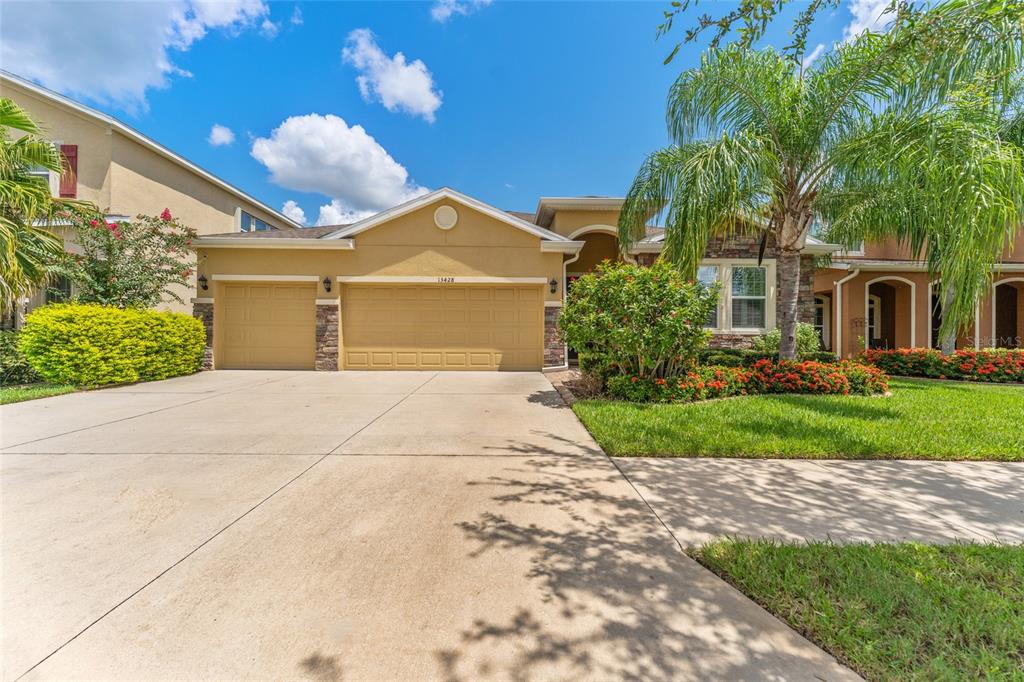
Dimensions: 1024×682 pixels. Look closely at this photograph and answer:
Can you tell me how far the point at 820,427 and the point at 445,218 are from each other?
30.6ft

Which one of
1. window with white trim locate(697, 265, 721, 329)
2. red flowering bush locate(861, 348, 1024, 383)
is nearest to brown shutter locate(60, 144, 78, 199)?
window with white trim locate(697, 265, 721, 329)

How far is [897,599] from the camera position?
2.04m

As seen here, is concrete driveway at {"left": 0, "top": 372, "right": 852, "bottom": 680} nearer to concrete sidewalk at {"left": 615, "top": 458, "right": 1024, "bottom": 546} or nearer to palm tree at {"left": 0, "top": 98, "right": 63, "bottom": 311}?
concrete sidewalk at {"left": 615, "top": 458, "right": 1024, "bottom": 546}

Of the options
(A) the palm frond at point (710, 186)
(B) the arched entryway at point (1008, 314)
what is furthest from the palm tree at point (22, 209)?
(B) the arched entryway at point (1008, 314)

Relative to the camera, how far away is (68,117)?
38.0 feet

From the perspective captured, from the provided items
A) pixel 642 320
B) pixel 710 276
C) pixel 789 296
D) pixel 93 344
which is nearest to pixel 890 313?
pixel 710 276

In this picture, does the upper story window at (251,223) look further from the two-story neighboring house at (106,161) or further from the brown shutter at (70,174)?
the brown shutter at (70,174)

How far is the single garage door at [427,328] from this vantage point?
36.1 feet

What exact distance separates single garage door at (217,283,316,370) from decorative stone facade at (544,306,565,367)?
6.33 m

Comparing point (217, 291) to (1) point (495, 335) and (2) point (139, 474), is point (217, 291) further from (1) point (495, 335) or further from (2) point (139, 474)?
(2) point (139, 474)

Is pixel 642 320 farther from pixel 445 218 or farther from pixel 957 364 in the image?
pixel 957 364

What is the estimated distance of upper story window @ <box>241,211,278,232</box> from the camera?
665 inches

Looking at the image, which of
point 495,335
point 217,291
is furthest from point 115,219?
point 495,335

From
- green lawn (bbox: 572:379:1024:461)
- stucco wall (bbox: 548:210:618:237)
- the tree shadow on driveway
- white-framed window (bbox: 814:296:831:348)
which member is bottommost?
the tree shadow on driveway
